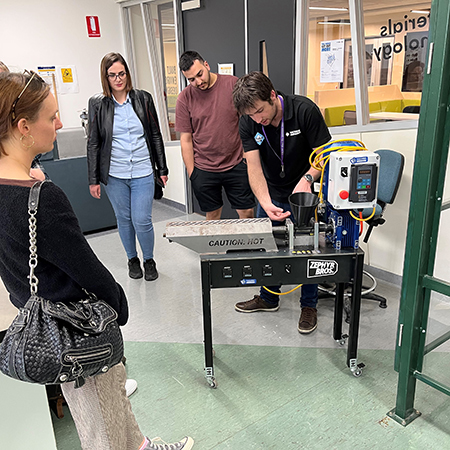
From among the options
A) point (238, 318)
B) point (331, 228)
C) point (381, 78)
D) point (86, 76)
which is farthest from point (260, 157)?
point (86, 76)

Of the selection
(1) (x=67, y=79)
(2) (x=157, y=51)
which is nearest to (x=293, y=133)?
(2) (x=157, y=51)

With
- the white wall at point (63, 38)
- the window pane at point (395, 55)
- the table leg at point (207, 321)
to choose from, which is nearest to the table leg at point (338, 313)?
the table leg at point (207, 321)

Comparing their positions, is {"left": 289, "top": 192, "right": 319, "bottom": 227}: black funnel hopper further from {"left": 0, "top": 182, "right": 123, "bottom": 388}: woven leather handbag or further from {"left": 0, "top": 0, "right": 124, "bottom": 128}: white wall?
{"left": 0, "top": 0, "right": 124, "bottom": 128}: white wall

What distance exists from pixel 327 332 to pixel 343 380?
45 cm

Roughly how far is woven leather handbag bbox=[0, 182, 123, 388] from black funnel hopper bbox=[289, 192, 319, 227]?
1.06m

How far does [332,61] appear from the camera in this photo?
329 cm

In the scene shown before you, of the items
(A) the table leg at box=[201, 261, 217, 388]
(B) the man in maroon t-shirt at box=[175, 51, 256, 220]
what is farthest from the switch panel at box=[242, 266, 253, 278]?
(B) the man in maroon t-shirt at box=[175, 51, 256, 220]

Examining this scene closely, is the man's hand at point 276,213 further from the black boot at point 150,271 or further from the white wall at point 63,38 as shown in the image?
the white wall at point 63,38

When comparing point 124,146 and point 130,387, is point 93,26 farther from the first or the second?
point 130,387

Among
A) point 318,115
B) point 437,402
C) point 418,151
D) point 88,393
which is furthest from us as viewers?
point 318,115

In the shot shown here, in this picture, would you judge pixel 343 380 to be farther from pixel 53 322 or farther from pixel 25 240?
pixel 25 240

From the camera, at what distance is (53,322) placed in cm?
113

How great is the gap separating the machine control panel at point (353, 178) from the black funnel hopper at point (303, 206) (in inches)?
5.1

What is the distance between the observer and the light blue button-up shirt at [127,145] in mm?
3066
